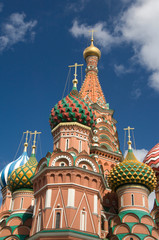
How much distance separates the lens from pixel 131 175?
1798cm

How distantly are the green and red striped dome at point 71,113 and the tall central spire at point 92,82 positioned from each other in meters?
4.92

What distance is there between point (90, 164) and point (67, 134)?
2433 mm

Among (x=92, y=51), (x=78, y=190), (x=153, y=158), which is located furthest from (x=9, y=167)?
(x=92, y=51)

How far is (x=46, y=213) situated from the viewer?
1559 cm

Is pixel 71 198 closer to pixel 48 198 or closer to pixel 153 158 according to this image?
pixel 48 198

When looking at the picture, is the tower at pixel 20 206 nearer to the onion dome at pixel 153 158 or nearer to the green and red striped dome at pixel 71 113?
the green and red striped dome at pixel 71 113

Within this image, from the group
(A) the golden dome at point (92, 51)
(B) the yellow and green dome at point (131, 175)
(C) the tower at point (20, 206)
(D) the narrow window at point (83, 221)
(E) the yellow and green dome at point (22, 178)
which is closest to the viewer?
(D) the narrow window at point (83, 221)

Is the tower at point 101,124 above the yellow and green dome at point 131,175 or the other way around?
above

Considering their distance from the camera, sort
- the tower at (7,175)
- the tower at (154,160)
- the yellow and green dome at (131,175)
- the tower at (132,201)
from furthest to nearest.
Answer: the tower at (7,175) → the tower at (154,160) → the yellow and green dome at (131,175) → the tower at (132,201)

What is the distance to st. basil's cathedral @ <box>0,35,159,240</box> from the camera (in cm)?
1555

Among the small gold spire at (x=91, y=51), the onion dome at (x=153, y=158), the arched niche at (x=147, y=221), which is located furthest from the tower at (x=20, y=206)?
the small gold spire at (x=91, y=51)

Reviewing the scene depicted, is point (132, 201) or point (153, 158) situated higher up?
point (153, 158)

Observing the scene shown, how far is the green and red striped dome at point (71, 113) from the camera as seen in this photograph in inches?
756

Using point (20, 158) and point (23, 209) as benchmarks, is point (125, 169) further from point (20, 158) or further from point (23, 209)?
point (20, 158)
